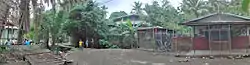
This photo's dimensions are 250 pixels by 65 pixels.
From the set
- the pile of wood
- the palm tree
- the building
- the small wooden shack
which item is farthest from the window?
the palm tree

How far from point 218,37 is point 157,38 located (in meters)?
6.06

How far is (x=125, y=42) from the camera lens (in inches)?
1165

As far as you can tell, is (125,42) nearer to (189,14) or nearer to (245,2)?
(189,14)

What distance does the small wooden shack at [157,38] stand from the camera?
22388 millimetres

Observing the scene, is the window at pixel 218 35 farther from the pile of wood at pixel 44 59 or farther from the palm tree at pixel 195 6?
the palm tree at pixel 195 6

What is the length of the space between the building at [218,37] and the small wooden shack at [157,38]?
2.79m

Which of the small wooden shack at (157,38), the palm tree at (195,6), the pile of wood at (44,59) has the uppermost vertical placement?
the palm tree at (195,6)

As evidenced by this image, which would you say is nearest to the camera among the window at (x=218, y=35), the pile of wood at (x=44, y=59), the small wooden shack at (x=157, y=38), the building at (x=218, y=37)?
the pile of wood at (x=44, y=59)

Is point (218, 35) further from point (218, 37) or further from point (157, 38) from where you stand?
point (157, 38)

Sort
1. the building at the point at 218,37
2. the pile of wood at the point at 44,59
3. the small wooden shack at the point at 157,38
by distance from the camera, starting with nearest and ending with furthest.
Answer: the pile of wood at the point at 44,59 → the building at the point at 218,37 → the small wooden shack at the point at 157,38

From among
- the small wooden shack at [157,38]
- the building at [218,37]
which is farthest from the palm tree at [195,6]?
the building at [218,37]

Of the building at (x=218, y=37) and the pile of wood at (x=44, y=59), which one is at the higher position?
the building at (x=218, y=37)

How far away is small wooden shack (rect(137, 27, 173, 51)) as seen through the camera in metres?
22.4

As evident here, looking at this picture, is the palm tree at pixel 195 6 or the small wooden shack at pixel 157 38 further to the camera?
the palm tree at pixel 195 6
